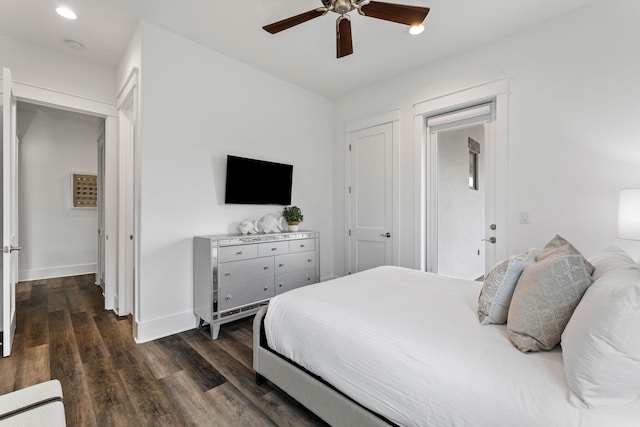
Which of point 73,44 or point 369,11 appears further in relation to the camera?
point 73,44

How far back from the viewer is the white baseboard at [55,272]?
185 inches

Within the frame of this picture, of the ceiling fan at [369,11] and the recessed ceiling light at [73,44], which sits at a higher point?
the recessed ceiling light at [73,44]

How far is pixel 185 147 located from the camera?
2.97 m

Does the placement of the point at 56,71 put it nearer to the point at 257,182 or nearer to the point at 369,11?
the point at 257,182

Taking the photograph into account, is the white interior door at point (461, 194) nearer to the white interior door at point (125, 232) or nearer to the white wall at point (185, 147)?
the white wall at point (185, 147)

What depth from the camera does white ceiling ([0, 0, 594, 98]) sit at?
2.46 m

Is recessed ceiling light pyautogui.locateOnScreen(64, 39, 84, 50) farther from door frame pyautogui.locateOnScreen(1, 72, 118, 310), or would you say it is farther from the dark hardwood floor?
the dark hardwood floor

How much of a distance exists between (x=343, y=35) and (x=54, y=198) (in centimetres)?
558

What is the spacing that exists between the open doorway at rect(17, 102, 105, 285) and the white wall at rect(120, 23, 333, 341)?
260 cm

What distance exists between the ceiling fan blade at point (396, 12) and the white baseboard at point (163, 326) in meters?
3.09

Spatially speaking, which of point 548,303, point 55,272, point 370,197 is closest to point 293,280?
point 370,197

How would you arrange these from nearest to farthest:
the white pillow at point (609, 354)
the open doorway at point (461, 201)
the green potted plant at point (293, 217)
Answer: the white pillow at point (609, 354), the open doorway at point (461, 201), the green potted plant at point (293, 217)

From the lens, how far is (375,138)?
4.01m

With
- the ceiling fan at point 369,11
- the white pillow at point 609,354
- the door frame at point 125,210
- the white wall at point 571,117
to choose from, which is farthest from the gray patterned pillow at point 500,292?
the door frame at point 125,210
